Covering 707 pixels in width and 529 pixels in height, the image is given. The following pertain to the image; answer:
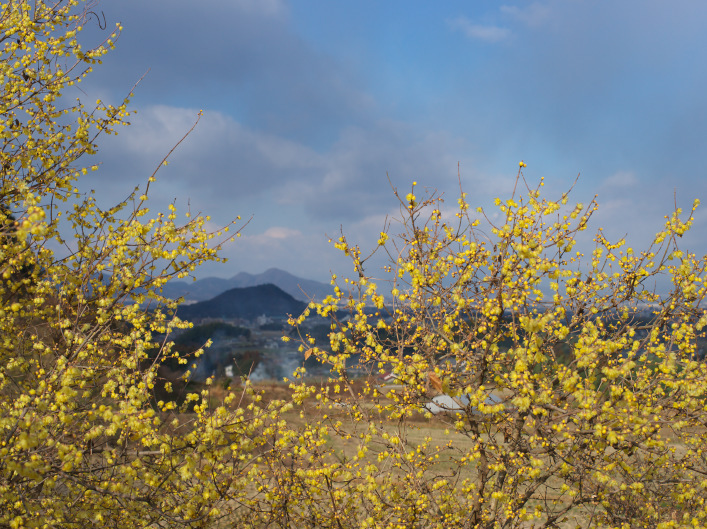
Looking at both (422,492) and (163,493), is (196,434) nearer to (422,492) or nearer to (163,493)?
(163,493)

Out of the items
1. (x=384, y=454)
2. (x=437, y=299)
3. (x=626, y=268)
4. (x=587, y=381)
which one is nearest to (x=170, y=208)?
(x=437, y=299)

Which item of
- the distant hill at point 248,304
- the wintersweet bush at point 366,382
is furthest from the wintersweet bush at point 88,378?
the distant hill at point 248,304

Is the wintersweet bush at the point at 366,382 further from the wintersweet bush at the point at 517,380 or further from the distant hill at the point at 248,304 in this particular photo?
the distant hill at the point at 248,304

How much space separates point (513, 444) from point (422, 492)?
148 cm

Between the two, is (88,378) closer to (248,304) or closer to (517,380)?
(517,380)

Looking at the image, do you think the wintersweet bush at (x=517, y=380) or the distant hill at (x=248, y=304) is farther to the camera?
the distant hill at (x=248, y=304)

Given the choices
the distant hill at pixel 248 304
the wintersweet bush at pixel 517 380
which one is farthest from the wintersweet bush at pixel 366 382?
the distant hill at pixel 248 304

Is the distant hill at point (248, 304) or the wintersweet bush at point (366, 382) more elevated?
the distant hill at point (248, 304)

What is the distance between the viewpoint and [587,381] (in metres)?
4.39

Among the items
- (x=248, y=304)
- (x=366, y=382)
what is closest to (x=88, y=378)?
(x=366, y=382)

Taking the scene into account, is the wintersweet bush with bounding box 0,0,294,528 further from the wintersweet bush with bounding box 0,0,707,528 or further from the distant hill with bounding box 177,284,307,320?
the distant hill with bounding box 177,284,307,320

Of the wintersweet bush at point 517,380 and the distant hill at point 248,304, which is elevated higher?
the distant hill at point 248,304

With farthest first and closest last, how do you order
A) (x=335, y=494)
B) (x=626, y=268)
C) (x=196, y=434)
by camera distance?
(x=626, y=268)
(x=335, y=494)
(x=196, y=434)

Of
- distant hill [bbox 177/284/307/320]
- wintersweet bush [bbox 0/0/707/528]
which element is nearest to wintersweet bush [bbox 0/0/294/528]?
wintersweet bush [bbox 0/0/707/528]
